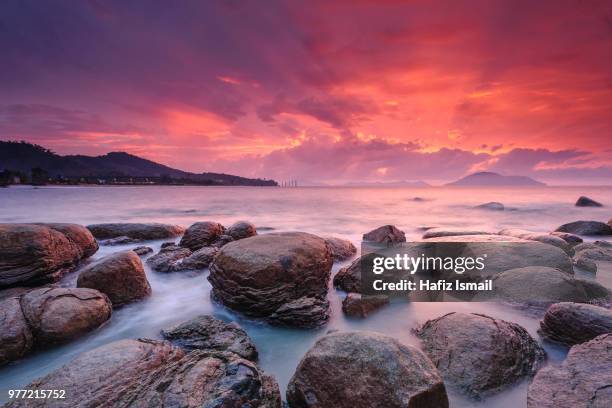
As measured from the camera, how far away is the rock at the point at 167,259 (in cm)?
634

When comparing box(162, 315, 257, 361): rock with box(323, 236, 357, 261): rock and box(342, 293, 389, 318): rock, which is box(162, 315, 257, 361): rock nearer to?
box(342, 293, 389, 318): rock

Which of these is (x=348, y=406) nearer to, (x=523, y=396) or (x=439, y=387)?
(x=439, y=387)

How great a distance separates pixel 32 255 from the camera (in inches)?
197

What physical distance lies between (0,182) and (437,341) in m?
107

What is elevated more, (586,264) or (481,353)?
(586,264)

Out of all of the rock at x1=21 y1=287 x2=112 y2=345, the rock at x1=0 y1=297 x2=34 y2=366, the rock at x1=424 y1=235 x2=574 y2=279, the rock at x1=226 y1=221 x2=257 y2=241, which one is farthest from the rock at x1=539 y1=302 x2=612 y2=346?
the rock at x1=226 y1=221 x2=257 y2=241

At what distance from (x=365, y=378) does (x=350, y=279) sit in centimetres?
288

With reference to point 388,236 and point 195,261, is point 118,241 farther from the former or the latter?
point 388,236

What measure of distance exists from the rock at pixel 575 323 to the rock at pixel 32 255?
752 cm

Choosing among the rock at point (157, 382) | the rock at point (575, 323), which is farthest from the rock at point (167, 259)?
the rock at point (575, 323)

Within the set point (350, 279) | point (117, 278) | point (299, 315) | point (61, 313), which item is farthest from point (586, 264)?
point (61, 313)

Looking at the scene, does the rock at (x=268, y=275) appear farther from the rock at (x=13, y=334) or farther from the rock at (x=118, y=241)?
the rock at (x=118, y=241)

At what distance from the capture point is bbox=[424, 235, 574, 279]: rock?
558 cm

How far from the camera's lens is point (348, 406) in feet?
7.50
